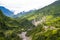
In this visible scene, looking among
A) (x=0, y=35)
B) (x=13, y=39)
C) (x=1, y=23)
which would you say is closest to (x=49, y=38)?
(x=13, y=39)

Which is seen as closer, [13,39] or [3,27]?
[13,39]

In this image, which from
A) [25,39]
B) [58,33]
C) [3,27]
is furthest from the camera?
[3,27]

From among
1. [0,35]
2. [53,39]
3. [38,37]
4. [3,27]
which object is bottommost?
[53,39]

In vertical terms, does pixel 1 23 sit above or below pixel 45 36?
above

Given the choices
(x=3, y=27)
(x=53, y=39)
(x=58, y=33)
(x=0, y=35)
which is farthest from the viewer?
(x=3, y=27)

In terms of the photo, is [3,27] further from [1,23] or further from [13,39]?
[13,39]

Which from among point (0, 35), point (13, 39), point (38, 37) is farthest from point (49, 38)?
point (0, 35)

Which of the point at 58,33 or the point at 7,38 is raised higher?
the point at 7,38

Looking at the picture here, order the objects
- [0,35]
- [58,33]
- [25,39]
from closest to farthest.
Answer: [58,33]
[0,35]
[25,39]

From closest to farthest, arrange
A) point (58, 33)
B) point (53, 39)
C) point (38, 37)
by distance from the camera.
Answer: point (53, 39), point (58, 33), point (38, 37)
